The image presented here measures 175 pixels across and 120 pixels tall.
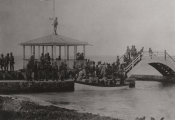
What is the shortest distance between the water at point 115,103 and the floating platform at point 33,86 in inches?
14.9

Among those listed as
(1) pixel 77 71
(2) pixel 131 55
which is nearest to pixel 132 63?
(2) pixel 131 55

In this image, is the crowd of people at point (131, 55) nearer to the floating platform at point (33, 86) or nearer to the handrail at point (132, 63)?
the handrail at point (132, 63)

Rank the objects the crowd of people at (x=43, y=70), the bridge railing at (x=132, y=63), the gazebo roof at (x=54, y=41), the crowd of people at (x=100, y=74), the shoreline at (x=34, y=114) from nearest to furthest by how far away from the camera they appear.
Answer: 1. the shoreline at (x=34, y=114)
2. the crowd of people at (x=43, y=70)
3. the crowd of people at (x=100, y=74)
4. the gazebo roof at (x=54, y=41)
5. the bridge railing at (x=132, y=63)

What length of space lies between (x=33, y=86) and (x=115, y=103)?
156 inches

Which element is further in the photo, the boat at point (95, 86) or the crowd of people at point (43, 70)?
the boat at point (95, 86)

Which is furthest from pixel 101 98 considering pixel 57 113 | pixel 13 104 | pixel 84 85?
pixel 57 113

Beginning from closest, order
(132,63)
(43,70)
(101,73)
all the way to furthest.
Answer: (43,70) → (101,73) → (132,63)

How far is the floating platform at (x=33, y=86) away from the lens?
17.6 meters

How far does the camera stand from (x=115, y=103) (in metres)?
16.2

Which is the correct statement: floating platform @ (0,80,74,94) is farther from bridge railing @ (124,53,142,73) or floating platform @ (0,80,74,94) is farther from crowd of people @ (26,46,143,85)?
bridge railing @ (124,53,142,73)

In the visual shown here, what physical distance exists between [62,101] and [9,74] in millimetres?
4517

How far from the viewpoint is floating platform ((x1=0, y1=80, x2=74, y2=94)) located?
17.6m

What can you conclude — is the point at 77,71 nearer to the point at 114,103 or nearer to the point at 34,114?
the point at 114,103

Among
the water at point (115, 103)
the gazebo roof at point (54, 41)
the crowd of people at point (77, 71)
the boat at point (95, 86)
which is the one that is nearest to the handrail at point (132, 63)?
the crowd of people at point (77, 71)
